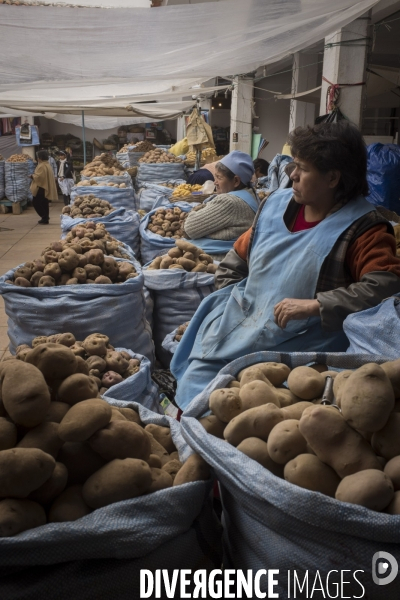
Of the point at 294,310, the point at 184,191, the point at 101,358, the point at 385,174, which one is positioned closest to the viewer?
the point at 294,310

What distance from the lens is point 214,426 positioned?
158 centimetres

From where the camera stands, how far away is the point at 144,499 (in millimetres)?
1321

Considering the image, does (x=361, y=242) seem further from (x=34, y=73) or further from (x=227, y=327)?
(x=34, y=73)

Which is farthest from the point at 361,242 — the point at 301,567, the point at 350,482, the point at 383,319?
the point at 301,567

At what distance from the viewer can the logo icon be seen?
1120 mm

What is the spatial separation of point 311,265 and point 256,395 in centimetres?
93

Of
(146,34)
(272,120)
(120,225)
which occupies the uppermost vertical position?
(146,34)

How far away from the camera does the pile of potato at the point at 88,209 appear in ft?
21.1

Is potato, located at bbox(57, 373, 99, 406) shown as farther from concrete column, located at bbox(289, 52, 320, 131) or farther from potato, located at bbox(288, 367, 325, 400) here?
concrete column, located at bbox(289, 52, 320, 131)

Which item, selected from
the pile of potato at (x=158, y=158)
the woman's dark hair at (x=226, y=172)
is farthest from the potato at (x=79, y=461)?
the pile of potato at (x=158, y=158)

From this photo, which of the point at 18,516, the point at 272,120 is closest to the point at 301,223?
the point at 18,516

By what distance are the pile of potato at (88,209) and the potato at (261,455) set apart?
5.25 metres

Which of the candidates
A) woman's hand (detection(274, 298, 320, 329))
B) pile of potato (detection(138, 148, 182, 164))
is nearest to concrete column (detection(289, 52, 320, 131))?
pile of potato (detection(138, 148, 182, 164))

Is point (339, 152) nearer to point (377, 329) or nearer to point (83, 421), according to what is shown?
point (377, 329)
